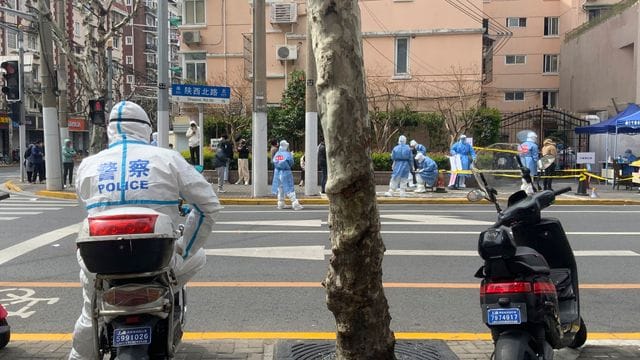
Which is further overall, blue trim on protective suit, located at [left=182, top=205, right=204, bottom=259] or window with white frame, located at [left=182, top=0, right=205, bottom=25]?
window with white frame, located at [left=182, top=0, right=205, bottom=25]

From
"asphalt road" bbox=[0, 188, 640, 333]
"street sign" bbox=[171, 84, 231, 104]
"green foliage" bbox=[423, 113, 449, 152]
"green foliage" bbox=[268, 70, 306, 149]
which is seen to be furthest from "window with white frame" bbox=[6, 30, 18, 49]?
"asphalt road" bbox=[0, 188, 640, 333]

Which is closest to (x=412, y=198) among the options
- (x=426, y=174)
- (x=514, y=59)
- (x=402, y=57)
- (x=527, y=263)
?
(x=426, y=174)

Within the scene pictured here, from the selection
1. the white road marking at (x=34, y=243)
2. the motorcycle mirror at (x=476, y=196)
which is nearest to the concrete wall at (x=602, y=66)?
the white road marking at (x=34, y=243)

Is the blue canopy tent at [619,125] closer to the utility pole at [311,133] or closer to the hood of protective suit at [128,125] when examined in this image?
the utility pole at [311,133]

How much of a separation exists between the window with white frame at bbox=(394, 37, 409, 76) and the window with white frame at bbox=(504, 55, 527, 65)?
661 inches

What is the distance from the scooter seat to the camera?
334 centimetres

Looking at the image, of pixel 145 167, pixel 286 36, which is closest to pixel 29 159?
pixel 286 36

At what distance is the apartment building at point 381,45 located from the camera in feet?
93.7

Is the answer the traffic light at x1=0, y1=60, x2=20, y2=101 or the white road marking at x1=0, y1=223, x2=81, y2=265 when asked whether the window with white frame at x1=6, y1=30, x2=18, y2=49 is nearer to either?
the traffic light at x1=0, y1=60, x2=20, y2=101

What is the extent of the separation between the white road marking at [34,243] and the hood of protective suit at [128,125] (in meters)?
5.45

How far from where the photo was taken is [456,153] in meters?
19.5

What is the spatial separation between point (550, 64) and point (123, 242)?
44.6m

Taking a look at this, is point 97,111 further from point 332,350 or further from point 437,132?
point 437,132

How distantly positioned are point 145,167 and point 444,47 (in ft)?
89.4
